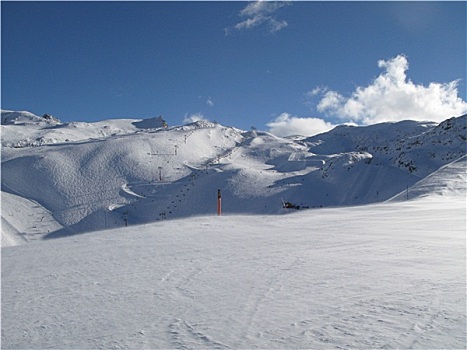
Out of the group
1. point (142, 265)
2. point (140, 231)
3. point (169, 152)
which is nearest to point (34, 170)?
point (169, 152)

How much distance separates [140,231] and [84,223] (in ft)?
58.5

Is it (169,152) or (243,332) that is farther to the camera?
(169,152)

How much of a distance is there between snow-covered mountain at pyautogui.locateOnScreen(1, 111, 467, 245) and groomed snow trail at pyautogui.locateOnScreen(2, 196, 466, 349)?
44.7ft

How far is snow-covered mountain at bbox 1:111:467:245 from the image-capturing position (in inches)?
1001

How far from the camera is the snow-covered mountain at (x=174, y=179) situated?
25.4 meters

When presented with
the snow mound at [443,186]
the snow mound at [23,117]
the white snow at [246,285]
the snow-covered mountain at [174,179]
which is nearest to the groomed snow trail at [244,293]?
the white snow at [246,285]

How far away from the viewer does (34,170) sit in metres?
31.0

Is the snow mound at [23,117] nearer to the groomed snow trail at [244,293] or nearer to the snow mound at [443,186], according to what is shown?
the snow mound at [443,186]

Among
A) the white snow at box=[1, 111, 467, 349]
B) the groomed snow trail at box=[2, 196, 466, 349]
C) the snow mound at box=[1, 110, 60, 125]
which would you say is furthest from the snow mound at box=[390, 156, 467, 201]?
the snow mound at box=[1, 110, 60, 125]

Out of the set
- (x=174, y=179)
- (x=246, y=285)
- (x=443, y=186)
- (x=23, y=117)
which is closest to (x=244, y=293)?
(x=246, y=285)

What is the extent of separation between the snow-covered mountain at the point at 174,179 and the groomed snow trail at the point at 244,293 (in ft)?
44.7

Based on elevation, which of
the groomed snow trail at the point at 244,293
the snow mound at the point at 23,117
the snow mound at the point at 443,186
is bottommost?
the groomed snow trail at the point at 244,293

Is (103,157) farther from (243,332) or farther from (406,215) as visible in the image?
(243,332)

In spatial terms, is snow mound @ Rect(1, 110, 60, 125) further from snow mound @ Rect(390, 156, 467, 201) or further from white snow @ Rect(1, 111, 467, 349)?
white snow @ Rect(1, 111, 467, 349)
